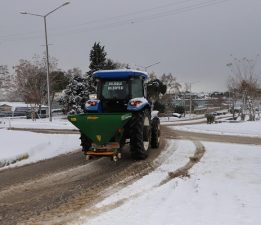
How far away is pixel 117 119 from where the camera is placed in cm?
1171

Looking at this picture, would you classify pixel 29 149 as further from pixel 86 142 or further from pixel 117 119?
pixel 117 119

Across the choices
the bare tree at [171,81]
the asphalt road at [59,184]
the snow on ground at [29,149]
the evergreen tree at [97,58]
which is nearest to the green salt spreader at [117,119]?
the asphalt road at [59,184]

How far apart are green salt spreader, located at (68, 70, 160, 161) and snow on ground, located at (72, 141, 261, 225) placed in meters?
1.39

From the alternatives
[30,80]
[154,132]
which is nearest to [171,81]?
[30,80]

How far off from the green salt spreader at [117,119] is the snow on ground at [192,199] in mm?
1391

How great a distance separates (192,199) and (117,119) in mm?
4360

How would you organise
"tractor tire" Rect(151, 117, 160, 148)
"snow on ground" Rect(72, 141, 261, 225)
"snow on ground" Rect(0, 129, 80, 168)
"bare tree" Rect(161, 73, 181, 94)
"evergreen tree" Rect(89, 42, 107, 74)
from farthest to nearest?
"bare tree" Rect(161, 73, 181, 94)
"evergreen tree" Rect(89, 42, 107, 74)
"tractor tire" Rect(151, 117, 160, 148)
"snow on ground" Rect(0, 129, 80, 168)
"snow on ground" Rect(72, 141, 261, 225)

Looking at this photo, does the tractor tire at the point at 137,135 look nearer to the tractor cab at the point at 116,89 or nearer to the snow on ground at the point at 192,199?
the tractor cab at the point at 116,89

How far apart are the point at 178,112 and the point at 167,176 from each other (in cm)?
6774

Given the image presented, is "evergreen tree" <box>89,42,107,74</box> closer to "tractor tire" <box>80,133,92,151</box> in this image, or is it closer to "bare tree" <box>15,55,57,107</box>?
"bare tree" <box>15,55,57,107</box>

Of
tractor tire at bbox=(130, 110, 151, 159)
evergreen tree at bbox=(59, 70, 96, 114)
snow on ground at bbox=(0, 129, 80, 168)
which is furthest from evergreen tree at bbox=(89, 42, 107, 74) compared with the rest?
tractor tire at bbox=(130, 110, 151, 159)

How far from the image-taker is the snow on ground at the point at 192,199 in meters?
6.57

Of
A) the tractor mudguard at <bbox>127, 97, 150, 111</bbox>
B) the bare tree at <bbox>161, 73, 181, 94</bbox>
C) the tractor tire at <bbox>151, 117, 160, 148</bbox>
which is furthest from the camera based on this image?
the bare tree at <bbox>161, 73, 181, 94</bbox>

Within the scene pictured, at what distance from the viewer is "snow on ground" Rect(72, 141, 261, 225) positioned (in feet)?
21.6
